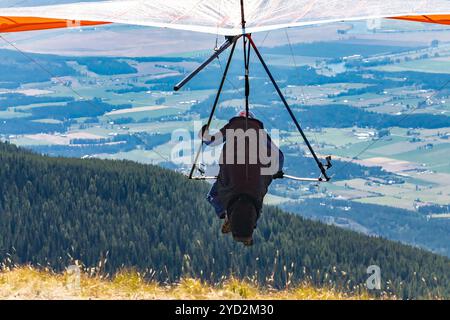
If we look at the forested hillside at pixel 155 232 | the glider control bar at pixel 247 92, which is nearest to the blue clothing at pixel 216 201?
the glider control bar at pixel 247 92

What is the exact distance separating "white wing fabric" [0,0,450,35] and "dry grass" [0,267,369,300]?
279cm

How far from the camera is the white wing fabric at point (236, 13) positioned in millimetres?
10625

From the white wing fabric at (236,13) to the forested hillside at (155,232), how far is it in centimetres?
4471

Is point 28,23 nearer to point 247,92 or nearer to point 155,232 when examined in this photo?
point 247,92

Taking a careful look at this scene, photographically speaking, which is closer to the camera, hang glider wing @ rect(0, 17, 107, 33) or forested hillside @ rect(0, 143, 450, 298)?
hang glider wing @ rect(0, 17, 107, 33)

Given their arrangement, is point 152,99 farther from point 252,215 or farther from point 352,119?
point 252,215

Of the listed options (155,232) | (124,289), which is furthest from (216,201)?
(155,232)

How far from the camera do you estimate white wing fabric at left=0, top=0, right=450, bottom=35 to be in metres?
10.6

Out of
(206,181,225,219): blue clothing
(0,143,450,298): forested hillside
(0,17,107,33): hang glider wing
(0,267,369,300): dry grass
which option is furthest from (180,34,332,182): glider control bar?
(0,143,450,298): forested hillside

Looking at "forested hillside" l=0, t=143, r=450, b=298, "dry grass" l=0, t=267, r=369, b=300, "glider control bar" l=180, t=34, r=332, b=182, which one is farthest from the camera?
"forested hillside" l=0, t=143, r=450, b=298

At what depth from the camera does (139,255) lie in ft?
201

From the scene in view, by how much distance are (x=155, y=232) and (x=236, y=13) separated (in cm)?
6100

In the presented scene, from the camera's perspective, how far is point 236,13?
11008 millimetres

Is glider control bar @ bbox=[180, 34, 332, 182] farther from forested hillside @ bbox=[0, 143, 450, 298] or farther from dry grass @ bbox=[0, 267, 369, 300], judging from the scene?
forested hillside @ bbox=[0, 143, 450, 298]
